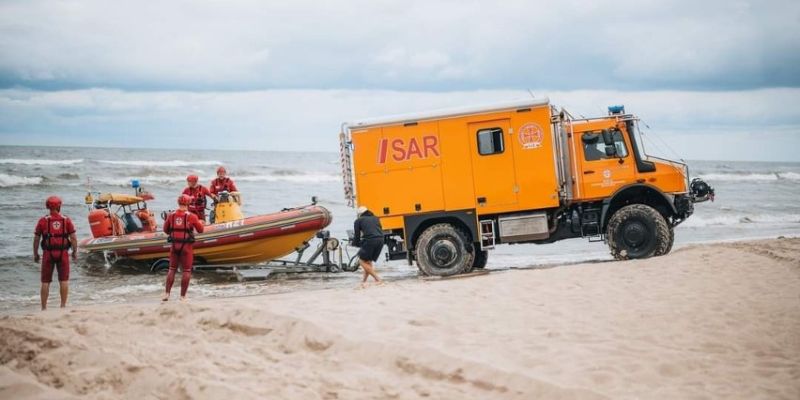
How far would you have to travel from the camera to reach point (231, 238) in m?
14.7

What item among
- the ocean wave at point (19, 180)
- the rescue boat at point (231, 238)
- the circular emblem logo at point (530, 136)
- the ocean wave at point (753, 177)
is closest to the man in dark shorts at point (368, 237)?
the circular emblem logo at point (530, 136)

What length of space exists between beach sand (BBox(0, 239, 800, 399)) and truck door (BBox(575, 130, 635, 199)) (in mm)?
3512

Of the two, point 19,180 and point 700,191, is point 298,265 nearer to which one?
point 700,191

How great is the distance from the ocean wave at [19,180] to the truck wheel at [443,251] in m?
29.0

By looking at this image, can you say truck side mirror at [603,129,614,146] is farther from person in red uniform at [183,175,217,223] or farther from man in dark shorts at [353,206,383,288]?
person in red uniform at [183,175,217,223]

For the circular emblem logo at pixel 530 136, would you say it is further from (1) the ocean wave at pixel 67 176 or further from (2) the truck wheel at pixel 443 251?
(1) the ocean wave at pixel 67 176

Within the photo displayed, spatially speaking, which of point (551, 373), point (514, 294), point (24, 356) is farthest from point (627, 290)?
point (24, 356)

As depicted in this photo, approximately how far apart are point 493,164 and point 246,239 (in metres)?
5.38

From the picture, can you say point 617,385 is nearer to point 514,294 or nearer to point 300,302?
point 514,294

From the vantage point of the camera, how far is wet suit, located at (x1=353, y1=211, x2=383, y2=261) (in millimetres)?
11609

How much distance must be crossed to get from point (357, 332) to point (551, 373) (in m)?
2.02

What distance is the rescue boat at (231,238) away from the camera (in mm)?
14695

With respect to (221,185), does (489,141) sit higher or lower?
higher

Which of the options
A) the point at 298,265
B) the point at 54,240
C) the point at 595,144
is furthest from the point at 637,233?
the point at 54,240
